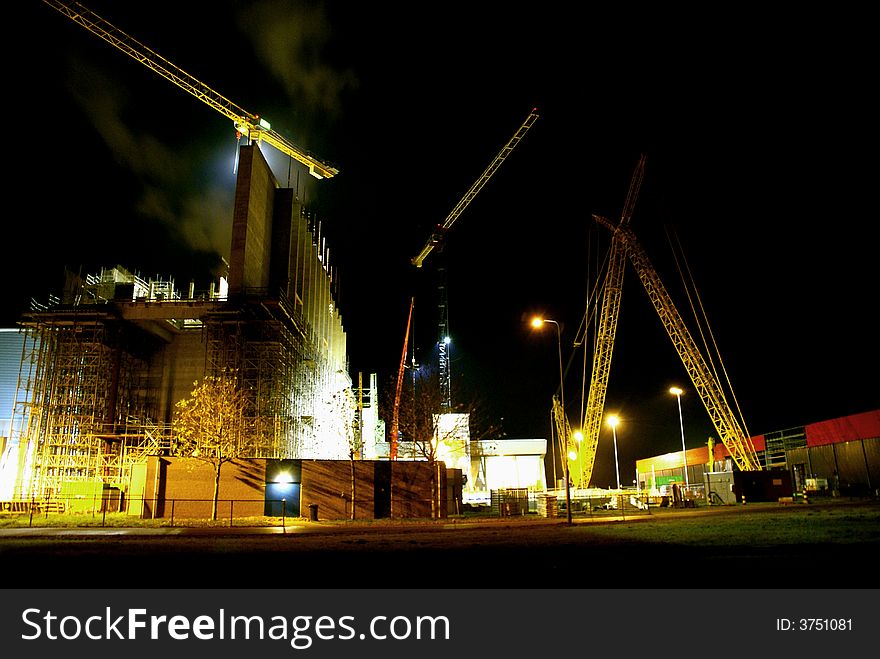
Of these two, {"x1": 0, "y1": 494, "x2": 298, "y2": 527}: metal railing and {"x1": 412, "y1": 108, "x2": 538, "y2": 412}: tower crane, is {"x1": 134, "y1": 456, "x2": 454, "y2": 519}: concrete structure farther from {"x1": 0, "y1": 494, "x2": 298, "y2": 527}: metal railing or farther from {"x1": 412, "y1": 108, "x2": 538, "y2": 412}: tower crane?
{"x1": 412, "y1": 108, "x2": 538, "y2": 412}: tower crane

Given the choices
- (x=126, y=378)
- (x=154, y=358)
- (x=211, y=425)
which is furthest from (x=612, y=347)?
(x=126, y=378)

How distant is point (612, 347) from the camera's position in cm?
7069

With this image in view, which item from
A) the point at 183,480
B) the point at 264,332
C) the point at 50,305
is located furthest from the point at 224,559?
the point at 50,305

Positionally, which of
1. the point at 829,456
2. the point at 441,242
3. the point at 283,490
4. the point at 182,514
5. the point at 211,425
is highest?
the point at 441,242

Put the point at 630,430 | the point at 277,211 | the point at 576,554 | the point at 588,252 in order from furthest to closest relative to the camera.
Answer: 1. the point at 630,430
2. the point at 588,252
3. the point at 277,211
4. the point at 576,554

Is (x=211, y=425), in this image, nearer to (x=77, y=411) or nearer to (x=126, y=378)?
(x=77, y=411)

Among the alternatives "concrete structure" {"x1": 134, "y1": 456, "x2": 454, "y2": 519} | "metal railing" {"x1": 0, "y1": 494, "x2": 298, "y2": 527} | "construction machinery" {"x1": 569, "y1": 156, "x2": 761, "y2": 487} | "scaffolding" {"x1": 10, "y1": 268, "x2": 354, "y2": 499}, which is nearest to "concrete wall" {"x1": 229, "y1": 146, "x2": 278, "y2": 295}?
"scaffolding" {"x1": 10, "y1": 268, "x2": 354, "y2": 499}

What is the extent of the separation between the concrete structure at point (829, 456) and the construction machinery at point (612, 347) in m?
2.89

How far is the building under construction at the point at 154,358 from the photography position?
4684 centimetres

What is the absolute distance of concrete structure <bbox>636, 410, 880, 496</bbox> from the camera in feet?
171

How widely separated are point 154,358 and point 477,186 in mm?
63137

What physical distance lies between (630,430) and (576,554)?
354 feet

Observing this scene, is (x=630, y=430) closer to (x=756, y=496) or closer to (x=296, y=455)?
(x=756, y=496)

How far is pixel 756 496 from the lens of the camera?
151 ft
